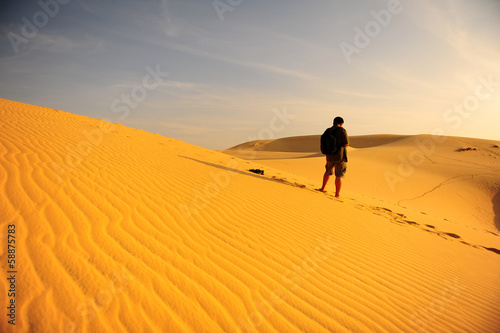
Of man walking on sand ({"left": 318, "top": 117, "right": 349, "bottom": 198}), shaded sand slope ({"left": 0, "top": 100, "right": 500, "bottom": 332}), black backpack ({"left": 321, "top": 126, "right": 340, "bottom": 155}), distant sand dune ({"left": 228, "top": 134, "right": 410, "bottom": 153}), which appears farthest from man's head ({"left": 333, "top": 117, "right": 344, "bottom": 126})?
distant sand dune ({"left": 228, "top": 134, "right": 410, "bottom": 153})

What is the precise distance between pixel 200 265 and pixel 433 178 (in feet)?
48.3

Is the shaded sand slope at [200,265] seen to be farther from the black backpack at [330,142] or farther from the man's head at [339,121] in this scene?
the man's head at [339,121]

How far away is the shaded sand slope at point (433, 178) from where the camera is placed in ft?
31.5

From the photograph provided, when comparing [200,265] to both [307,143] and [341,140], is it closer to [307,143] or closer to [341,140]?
[341,140]

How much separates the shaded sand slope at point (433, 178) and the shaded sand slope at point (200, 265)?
20.6 feet

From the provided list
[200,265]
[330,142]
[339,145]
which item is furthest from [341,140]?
[200,265]

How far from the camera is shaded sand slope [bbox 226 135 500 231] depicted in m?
9.59

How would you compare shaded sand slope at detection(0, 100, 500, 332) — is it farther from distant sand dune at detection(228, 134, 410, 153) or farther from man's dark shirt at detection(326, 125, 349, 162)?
distant sand dune at detection(228, 134, 410, 153)

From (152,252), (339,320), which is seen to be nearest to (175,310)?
(152,252)

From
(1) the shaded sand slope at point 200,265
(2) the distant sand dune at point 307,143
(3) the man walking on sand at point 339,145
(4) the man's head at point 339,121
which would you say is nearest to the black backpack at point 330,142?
(3) the man walking on sand at point 339,145

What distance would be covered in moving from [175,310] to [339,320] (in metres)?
1.33

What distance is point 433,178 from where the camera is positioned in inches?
498

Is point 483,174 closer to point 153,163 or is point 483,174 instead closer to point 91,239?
point 153,163

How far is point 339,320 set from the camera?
1.94 m
